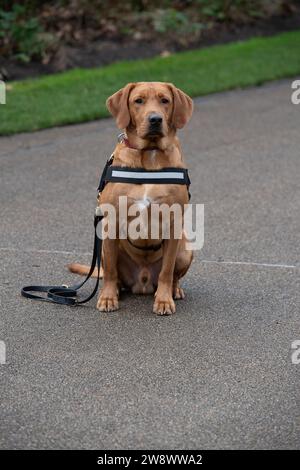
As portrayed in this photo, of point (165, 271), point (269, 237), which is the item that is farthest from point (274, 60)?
point (165, 271)

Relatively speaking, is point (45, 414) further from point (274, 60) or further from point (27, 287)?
point (274, 60)

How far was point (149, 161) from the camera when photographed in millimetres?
5844

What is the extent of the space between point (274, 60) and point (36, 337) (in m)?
9.54

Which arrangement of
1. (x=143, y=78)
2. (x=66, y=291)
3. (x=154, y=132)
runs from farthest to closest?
(x=143, y=78), (x=66, y=291), (x=154, y=132)

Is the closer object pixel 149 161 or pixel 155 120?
pixel 155 120

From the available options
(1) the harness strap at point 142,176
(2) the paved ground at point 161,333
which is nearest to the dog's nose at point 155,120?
(1) the harness strap at point 142,176

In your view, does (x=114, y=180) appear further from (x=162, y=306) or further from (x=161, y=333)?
(x=161, y=333)

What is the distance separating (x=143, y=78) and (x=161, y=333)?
7.28 m

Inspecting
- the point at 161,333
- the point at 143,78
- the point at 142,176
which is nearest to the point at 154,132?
the point at 142,176

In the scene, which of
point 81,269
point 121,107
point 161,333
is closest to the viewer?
point 161,333

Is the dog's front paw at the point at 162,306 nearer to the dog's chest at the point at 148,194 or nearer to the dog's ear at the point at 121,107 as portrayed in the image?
the dog's chest at the point at 148,194

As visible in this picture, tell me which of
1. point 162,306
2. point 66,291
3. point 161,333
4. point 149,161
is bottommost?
point 161,333

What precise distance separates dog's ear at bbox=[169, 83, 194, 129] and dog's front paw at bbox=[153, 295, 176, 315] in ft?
3.38
